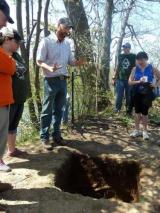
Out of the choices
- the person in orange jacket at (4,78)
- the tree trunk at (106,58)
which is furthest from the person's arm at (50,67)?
the tree trunk at (106,58)

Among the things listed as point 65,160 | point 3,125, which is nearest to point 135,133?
point 65,160

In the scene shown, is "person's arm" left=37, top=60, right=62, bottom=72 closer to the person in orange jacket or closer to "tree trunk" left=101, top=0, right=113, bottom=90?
the person in orange jacket

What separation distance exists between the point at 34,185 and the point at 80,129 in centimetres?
305

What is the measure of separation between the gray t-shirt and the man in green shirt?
10.0 feet

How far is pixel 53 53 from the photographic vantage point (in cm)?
620

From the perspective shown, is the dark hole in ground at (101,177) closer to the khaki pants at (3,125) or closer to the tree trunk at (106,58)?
the khaki pants at (3,125)

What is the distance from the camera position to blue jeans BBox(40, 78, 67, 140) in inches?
244

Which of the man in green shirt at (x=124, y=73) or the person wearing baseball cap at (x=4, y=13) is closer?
the person wearing baseball cap at (x=4, y=13)

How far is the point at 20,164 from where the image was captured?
5.59 metres

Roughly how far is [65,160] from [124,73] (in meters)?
3.84

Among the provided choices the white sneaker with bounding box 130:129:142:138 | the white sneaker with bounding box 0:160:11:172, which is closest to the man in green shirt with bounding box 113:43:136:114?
the white sneaker with bounding box 130:129:142:138

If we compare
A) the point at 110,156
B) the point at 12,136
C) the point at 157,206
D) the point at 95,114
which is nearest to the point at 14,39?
the point at 12,136

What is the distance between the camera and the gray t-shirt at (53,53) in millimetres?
6129

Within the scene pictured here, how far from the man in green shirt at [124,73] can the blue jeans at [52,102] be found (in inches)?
113
